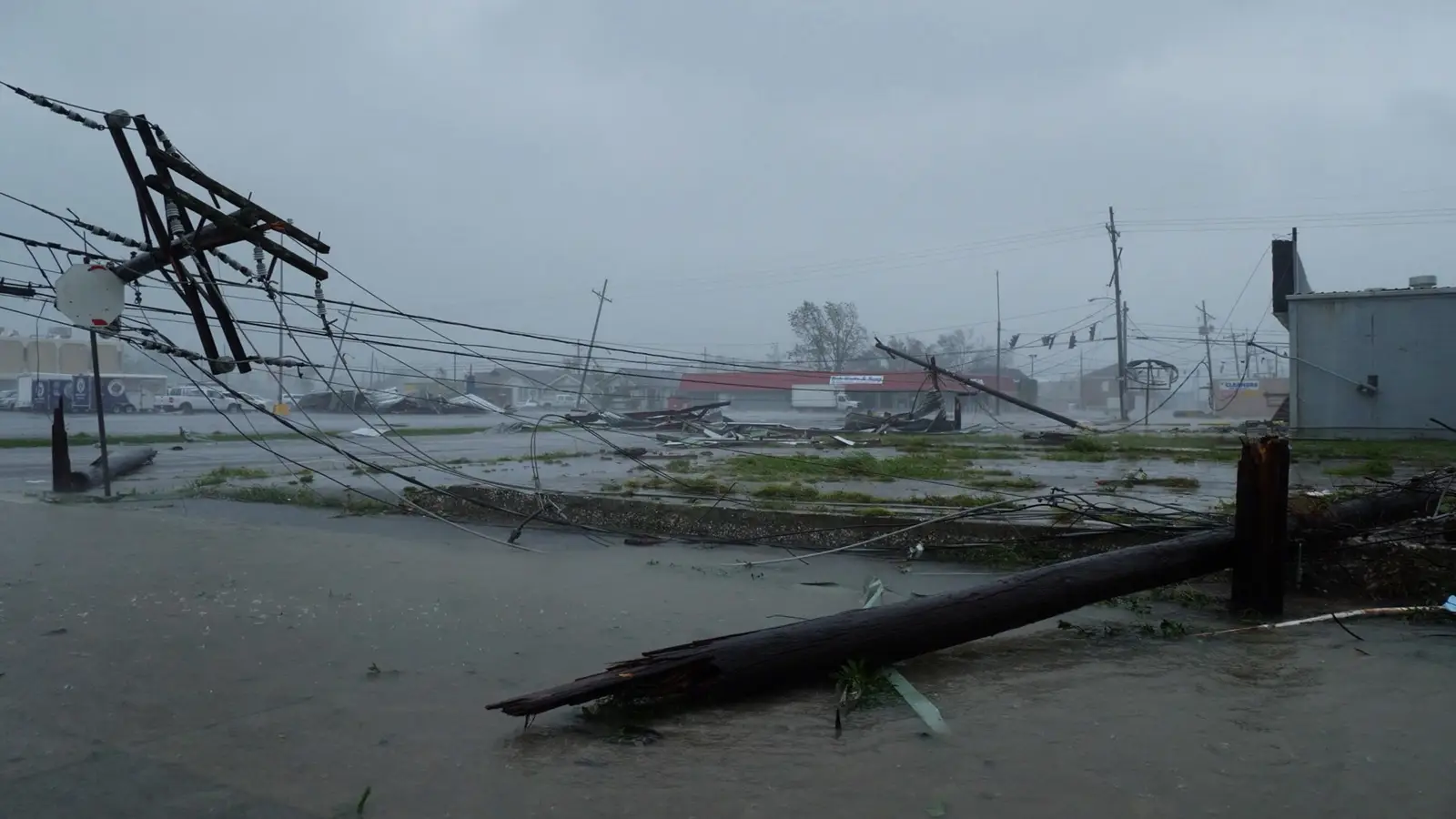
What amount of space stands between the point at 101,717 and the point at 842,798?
160 inches

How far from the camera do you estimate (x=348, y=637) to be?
695cm

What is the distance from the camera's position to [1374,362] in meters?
24.0

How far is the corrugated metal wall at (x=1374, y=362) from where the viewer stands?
23312 millimetres

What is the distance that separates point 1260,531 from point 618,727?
4949mm

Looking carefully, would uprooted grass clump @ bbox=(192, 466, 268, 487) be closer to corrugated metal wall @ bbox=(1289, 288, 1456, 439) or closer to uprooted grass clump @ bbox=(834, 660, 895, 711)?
uprooted grass clump @ bbox=(834, 660, 895, 711)

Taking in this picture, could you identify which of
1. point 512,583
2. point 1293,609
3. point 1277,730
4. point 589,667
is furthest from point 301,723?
point 1293,609

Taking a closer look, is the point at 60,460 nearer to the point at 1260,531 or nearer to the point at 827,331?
the point at 1260,531

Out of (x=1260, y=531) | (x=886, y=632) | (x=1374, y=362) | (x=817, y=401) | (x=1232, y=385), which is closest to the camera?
(x=886, y=632)

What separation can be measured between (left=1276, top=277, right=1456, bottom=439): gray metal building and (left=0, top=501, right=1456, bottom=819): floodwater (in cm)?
2046

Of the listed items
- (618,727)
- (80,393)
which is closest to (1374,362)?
(618,727)

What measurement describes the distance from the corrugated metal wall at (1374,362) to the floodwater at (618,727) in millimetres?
20463

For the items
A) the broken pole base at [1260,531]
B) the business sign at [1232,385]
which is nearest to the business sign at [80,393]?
the broken pole base at [1260,531]

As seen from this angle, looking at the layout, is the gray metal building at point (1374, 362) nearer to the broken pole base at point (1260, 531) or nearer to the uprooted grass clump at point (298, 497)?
the broken pole base at point (1260, 531)

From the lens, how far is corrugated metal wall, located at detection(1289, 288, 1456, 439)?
918 inches
